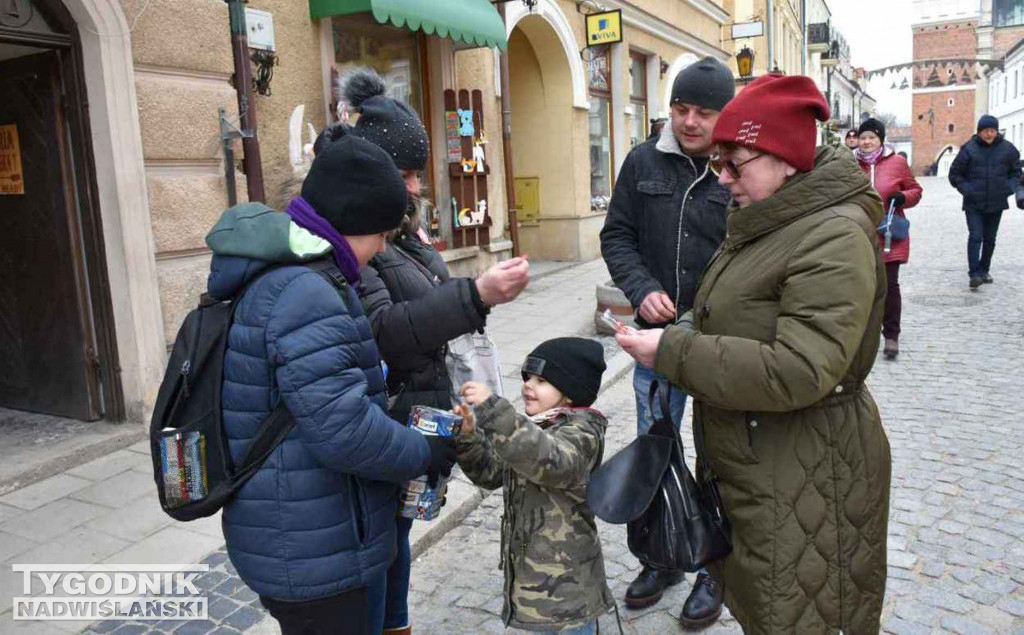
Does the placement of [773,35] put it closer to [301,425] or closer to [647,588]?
[647,588]

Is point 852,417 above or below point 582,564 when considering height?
above

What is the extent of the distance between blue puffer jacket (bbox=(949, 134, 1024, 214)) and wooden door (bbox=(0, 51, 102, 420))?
9168 mm

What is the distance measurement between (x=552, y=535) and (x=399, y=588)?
2.08 feet

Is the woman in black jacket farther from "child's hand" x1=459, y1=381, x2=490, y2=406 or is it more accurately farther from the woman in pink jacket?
the woman in pink jacket

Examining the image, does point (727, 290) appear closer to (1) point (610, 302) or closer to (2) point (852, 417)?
(2) point (852, 417)

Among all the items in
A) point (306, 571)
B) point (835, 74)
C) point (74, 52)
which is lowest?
point (306, 571)

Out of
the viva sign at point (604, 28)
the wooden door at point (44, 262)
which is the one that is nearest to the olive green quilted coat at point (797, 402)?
the wooden door at point (44, 262)

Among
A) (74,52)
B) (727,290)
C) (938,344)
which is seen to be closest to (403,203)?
(727,290)

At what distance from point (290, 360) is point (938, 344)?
7.05 meters

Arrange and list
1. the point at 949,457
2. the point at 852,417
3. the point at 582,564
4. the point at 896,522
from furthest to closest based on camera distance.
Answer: the point at 949,457 < the point at 896,522 < the point at 582,564 < the point at 852,417

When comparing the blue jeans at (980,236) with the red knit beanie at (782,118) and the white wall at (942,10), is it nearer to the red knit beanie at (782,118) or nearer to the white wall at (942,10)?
the red knit beanie at (782,118)

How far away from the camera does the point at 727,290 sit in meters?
2.02

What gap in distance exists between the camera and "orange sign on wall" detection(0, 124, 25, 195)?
5.25 metres

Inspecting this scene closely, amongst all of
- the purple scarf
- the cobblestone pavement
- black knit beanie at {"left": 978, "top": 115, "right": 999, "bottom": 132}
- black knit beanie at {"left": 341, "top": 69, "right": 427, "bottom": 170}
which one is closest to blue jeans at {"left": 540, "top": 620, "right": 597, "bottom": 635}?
the cobblestone pavement
